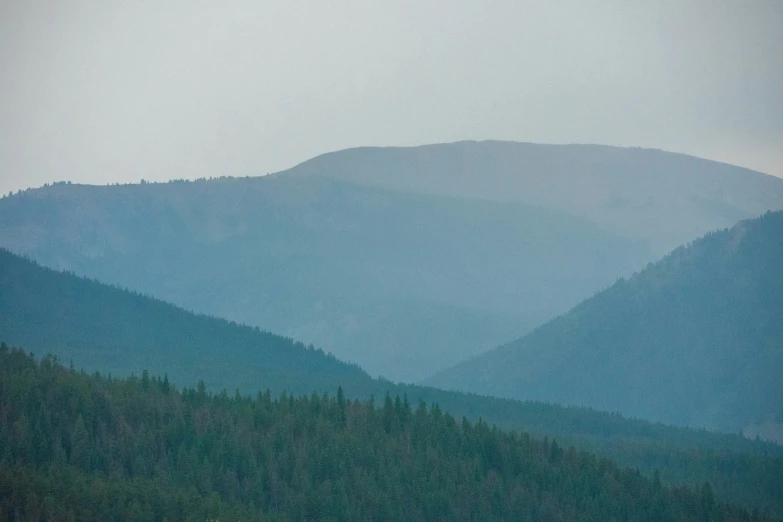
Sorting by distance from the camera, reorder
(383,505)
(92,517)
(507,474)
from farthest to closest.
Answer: (507,474)
(383,505)
(92,517)

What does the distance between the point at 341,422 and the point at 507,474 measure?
2051 cm

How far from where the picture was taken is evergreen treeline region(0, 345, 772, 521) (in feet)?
403

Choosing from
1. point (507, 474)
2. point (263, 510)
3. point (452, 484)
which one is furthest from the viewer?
point (507, 474)

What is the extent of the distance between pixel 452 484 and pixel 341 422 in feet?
67.2

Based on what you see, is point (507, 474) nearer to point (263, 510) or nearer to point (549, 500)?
point (549, 500)

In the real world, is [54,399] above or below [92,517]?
above

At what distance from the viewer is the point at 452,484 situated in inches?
6048

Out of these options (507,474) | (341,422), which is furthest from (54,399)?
(507,474)

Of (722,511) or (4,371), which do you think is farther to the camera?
(722,511)

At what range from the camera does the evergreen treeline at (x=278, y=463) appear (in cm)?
12288

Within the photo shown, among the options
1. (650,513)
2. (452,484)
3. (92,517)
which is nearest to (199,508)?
(92,517)

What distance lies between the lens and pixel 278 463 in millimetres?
147875

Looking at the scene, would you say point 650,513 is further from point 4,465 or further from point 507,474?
point 4,465

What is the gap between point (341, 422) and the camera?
16912 centimetres
